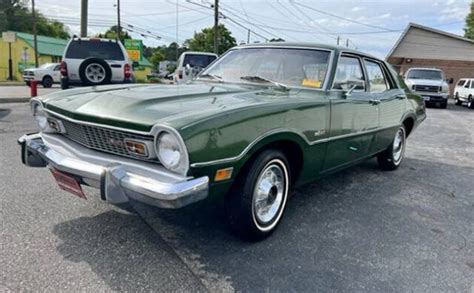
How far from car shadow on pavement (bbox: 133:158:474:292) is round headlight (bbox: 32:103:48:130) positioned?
43.0 inches

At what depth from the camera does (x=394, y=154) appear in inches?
223

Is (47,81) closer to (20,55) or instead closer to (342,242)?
(20,55)

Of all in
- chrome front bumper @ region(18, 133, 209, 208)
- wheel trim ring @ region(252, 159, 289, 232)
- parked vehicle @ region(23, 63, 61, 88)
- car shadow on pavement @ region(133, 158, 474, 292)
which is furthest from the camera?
parked vehicle @ region(23, 63, 61, 88)

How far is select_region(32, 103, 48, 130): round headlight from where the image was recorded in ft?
11.2

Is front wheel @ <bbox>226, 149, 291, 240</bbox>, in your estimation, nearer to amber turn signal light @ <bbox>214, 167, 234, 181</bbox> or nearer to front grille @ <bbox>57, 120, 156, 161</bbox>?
amber turn signal light @ <bbox>214, 167, 234, 181</bbox>

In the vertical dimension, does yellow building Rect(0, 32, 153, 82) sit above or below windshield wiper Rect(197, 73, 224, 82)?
above

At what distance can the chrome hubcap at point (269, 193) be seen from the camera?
9.96ft

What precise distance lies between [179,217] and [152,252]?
668 millimetres

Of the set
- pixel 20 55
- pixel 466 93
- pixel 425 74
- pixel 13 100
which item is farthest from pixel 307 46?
pixel 20 55

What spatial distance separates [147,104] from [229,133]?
0.67m

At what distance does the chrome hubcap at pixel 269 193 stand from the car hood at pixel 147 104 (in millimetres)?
574

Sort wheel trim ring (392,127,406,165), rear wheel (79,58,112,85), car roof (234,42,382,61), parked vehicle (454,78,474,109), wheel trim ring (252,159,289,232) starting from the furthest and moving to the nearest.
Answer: parked vehicle (454,78,474,109) → rear wheel (79,58,112,85) → wheel trim ring (392,127,406,165) → car roof (234,42,382,61) → wheel trim ring (252,159,289,232)

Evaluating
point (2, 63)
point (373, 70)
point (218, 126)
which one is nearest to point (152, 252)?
point (218, 126)

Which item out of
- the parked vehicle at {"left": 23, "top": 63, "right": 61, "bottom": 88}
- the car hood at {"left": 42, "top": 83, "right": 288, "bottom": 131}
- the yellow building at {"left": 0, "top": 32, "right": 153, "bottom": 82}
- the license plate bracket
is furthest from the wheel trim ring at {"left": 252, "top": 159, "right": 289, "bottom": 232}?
the yellow building at {"left": 0, "top": 32, "right": 153, "bottom": 82}
